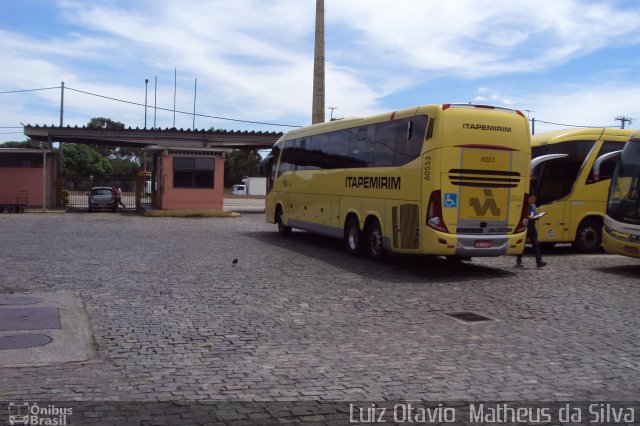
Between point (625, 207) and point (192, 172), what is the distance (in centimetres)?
2535

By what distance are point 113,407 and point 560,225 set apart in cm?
1471

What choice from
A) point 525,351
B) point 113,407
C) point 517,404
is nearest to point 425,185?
point 525,351

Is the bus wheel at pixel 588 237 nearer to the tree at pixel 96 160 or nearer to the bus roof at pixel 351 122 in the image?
the bus roof at pixel 351 122

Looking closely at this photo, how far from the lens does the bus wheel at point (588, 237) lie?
17688mm

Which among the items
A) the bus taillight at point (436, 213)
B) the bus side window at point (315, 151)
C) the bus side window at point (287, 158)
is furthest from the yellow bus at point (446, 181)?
the bus side window at point (287, 158)

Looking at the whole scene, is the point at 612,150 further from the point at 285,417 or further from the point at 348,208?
the point at 285,417

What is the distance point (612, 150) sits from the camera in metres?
17.8

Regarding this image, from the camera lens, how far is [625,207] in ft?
46.4

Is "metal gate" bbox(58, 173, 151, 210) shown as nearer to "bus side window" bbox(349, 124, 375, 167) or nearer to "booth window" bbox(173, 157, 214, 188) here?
"booth window" bbox(173, 157, 214, 188)

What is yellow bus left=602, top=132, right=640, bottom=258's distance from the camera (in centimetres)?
1378

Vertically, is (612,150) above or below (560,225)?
above

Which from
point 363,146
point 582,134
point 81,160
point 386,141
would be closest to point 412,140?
point 386,141

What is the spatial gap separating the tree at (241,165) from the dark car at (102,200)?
64.7 metres

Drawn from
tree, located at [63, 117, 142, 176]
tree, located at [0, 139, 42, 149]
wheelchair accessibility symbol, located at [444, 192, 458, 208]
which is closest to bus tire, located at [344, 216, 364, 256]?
wheelchair accessibility symbol, located at [444, 192, 458, 208]
